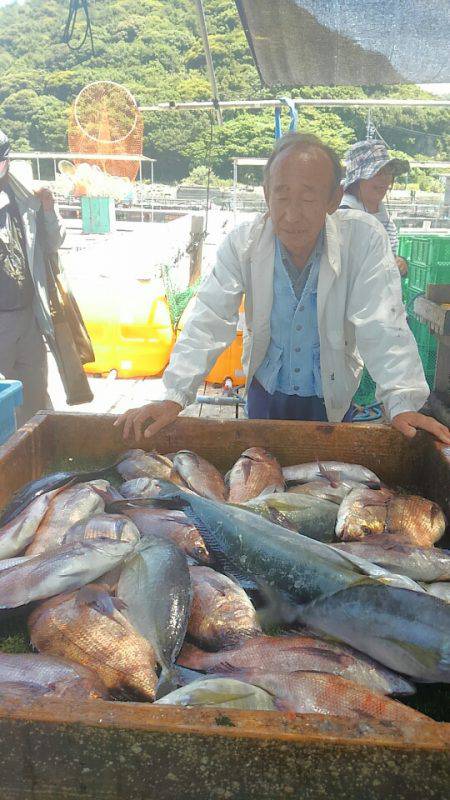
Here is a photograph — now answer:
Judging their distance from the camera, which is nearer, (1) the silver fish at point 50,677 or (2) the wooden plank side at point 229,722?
(2) the wooden plank side at point 229,722

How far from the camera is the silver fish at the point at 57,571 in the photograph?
1679mm

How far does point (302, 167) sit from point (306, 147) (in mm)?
107

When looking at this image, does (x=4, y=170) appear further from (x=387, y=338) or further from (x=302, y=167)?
(x=387, y=338)

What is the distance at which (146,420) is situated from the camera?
271 cm

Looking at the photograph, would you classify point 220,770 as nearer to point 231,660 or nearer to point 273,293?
point 231,660

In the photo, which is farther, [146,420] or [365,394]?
[365,394]

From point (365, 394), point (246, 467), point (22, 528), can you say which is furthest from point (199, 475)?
point (365, 394)

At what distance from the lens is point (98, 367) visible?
8805 millimetres

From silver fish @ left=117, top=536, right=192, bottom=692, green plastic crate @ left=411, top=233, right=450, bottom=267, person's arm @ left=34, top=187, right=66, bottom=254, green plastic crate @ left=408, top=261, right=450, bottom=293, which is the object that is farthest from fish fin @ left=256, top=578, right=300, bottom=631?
green plastic crate @ left=411, top=233, right=450, bottom=267

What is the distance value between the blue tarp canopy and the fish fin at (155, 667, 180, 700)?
5.01 metres

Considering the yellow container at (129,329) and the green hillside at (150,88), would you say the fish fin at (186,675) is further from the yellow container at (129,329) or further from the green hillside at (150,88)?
the green hillside at (150,88)

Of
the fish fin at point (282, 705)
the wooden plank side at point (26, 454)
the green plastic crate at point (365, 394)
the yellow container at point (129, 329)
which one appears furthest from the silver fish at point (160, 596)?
the yellow container at point (129, 329)

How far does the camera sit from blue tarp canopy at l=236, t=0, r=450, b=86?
4.75 meters

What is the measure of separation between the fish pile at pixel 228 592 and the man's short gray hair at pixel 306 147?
1.47 meters
